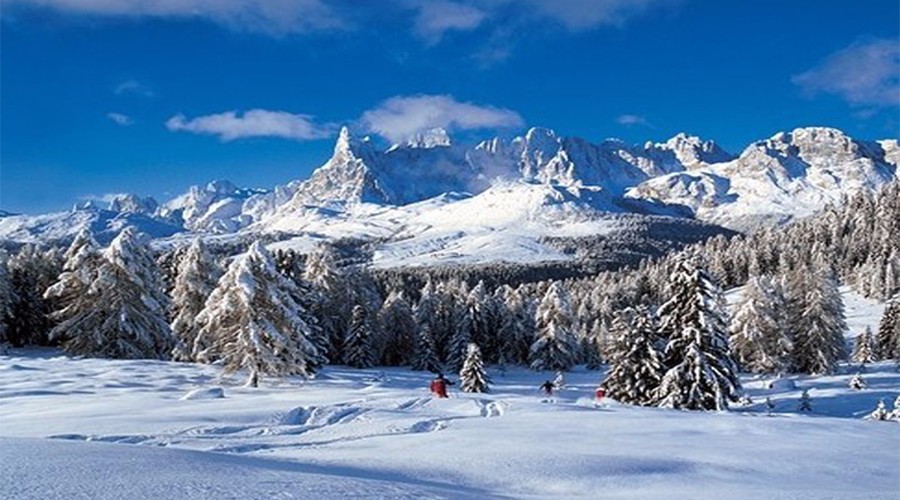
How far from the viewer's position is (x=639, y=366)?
33594 millimetres

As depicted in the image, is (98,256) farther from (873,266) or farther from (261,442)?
(873,266)

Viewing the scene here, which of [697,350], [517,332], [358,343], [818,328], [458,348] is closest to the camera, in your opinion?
[697,350]

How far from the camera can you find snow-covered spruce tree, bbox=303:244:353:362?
183 feet

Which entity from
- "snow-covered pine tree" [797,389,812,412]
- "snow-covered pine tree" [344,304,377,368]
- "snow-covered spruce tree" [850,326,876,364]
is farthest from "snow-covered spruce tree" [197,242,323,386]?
"snow-covered spruce tree" [850,326,876,364]

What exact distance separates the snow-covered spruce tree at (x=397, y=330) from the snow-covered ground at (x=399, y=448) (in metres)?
40.1

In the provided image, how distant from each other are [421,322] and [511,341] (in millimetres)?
10804

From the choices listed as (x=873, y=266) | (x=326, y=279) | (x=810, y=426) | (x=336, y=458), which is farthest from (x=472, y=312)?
(x=873, y=266)

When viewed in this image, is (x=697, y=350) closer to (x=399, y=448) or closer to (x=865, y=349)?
(x=399, y=448)

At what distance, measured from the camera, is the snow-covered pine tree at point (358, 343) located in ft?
180

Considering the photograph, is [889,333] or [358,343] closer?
[358,343]

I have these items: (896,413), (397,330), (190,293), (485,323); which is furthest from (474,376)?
(485,323)

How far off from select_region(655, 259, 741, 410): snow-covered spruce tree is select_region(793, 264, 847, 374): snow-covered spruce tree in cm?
2647

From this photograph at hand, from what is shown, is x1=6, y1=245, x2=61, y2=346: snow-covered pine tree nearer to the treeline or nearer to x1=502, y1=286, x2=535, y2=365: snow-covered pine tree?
the treeline

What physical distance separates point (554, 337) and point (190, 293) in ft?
112
